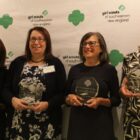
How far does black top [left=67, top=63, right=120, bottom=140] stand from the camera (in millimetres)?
2354

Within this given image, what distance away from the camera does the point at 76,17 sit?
2.85 meters

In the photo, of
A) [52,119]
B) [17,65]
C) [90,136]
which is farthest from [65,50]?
[90,136]

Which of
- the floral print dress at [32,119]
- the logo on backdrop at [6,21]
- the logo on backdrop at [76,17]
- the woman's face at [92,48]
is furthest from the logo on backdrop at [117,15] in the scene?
the logo on backdrop at [6,21]

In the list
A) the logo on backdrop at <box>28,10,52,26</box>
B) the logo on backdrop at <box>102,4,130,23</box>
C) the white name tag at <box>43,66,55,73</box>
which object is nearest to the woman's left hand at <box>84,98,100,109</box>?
the white name tag at <box>43,66,55,73</box>

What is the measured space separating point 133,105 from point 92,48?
55cm

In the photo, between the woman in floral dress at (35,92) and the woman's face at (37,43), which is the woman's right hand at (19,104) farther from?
the woman's face at (37,43)

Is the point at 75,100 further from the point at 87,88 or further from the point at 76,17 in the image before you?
the point at 76,17

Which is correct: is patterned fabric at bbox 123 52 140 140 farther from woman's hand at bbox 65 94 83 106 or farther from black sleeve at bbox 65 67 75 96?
black sleeve at bbox 65 67 75 96

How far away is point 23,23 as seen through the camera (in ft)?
9.95

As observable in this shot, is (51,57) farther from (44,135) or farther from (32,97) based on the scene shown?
(44,135)

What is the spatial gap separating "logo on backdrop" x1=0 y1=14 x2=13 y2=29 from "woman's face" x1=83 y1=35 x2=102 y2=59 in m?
0.93

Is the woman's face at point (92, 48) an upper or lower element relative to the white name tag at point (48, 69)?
upper

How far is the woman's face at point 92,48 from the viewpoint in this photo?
2471 millimetres

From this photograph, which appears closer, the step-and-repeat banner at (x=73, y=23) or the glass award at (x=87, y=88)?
the glass award at (x=87, y=88)
